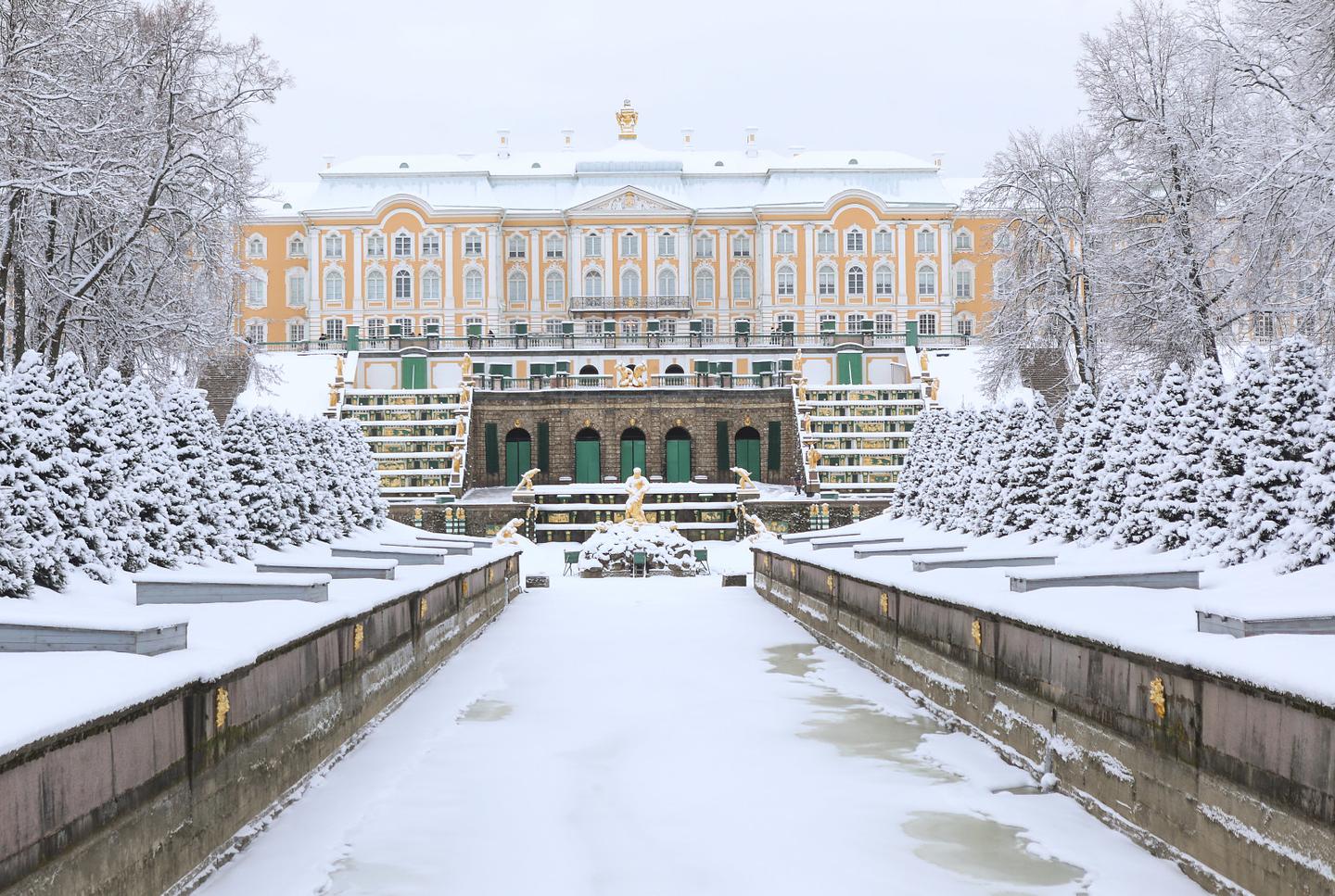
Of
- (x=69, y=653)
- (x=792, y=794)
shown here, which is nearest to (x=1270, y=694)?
(x=792, y=794)

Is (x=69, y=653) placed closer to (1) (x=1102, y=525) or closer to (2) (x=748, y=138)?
(1) (x=1102, y=525)

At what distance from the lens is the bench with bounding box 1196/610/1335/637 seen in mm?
7965

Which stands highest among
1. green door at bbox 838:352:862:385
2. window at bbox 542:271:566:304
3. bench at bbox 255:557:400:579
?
window at bbox 542:271:566:304

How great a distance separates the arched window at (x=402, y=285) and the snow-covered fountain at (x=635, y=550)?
153 ft

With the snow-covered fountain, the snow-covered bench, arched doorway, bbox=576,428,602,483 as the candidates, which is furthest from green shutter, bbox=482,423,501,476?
the snow-covered bench

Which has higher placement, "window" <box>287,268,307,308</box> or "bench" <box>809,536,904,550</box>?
"window" <box>287,268,307,308</box>

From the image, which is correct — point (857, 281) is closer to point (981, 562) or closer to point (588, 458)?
point (588, 458)

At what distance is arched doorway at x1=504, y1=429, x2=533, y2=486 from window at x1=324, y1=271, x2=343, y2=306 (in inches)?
1084

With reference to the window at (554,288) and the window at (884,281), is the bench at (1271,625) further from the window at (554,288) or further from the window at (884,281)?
the window at (554,288)

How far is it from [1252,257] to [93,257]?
68.0 ft

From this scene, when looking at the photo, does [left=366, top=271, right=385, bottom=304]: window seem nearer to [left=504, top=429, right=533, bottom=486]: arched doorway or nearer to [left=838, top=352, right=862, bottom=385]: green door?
[left=504, top=429, right=533, bottom=486]: arched doorway

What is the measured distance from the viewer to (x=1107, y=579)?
39.1ft

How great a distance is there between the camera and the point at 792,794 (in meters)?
9.55

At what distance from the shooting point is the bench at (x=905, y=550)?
20.0 meters
